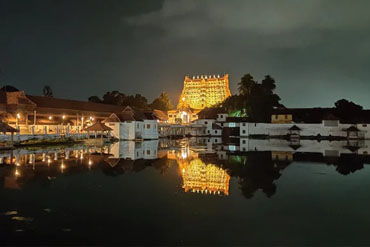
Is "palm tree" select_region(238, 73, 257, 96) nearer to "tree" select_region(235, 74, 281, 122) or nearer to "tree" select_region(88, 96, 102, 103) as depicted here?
"tree" select_region(235, 74, 281, 122)

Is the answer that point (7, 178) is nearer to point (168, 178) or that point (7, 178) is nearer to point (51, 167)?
point (51, 167)

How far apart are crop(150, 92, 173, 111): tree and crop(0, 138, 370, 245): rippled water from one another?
218ft

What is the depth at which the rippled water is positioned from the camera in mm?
6383

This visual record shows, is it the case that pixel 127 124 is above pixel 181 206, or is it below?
above

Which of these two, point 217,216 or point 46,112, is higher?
point 46,112

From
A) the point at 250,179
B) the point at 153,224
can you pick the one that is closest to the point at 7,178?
the point at 153,224

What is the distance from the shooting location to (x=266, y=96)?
52.3m

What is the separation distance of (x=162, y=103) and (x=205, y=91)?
46.9 feet

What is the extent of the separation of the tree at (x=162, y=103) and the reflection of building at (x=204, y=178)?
2560 inches

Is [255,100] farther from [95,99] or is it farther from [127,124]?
[95,99]

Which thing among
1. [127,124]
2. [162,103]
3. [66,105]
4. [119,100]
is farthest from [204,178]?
[162,103]

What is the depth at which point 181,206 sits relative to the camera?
28.1ft

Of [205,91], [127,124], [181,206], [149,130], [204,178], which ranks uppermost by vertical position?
[205,91]

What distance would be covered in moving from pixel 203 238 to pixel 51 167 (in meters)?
11.0
